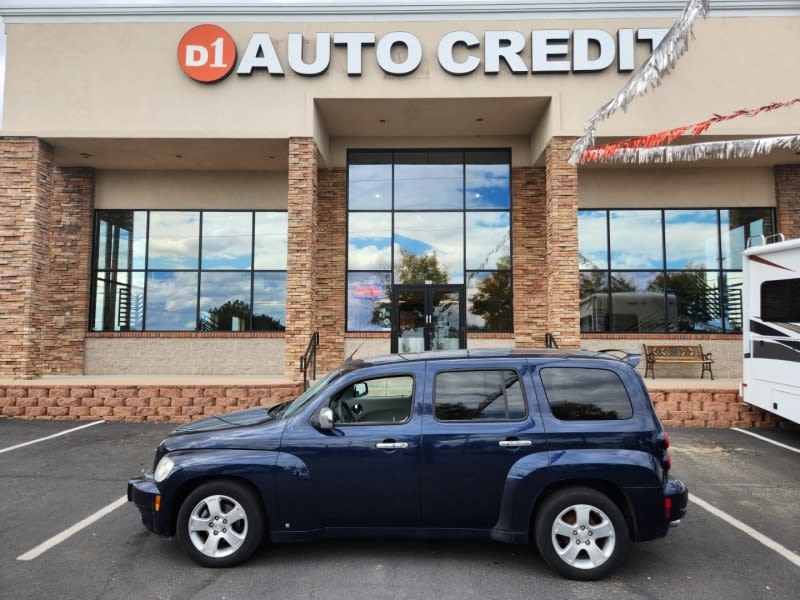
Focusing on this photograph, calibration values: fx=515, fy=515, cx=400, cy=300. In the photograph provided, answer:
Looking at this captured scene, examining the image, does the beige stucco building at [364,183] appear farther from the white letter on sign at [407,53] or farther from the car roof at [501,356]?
the car roof at [501,356]

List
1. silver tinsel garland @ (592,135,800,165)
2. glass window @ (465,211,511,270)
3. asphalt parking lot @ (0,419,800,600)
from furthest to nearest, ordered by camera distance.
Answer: glass window @ (465,211,511,270), silver tinsel garland @ (592,135,800,165), asphalt parking lot @ (0,419,800,600)

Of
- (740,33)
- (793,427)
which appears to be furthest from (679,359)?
(740,33)

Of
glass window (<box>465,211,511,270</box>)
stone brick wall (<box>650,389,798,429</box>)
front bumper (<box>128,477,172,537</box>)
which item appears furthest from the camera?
glass window (<box>465,211,511,270</box>)

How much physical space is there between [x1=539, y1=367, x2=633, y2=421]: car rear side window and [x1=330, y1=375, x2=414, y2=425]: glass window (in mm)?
1110

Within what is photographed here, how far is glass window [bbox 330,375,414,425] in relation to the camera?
4.12m

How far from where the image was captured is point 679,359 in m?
12.7

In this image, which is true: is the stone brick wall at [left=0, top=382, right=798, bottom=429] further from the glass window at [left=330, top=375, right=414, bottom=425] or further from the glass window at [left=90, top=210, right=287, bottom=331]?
the glass window at [left=330, top=375, right=414, bottom=425]

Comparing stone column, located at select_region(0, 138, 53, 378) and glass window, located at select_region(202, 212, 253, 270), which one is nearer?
stone column, located at select_region(0, 138, 53, 378)

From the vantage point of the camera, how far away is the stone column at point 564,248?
37.2 feet

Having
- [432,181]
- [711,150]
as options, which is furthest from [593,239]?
[711,150]

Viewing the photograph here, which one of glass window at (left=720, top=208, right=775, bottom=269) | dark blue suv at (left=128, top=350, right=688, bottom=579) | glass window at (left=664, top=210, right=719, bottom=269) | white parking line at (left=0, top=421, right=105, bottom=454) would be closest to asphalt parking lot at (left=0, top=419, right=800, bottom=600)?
dark blue suv at (left=128, top=350, right=688, bottom=579)

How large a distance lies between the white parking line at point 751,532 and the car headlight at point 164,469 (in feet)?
16.3

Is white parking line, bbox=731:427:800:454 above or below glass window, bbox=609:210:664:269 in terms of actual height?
below

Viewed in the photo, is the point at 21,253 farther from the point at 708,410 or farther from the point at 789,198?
the point at 789,198
